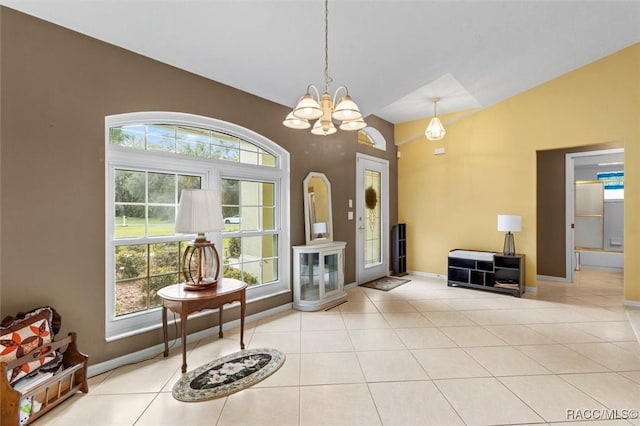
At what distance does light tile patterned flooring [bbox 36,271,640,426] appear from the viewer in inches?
77.1

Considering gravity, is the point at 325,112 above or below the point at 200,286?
above

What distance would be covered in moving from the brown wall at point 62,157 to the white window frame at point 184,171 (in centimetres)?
6

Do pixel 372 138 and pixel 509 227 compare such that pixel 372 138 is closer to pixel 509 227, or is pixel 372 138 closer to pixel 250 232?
pixel 509 227

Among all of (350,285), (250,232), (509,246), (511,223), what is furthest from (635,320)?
(250,232)

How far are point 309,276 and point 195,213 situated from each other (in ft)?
6.63

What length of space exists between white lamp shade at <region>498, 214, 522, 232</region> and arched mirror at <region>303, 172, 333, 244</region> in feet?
8.73

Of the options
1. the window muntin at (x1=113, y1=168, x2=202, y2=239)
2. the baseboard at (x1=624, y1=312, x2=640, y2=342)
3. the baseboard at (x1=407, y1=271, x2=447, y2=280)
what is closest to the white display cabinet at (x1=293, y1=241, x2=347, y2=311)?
the window muntin at (x1=113, y1=168, x2=202, y2=239)

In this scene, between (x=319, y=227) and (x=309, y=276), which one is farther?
(x=319, y=227)

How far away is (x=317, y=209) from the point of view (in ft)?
14.6

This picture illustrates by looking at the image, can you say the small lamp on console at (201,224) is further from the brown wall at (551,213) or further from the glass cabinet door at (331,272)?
the brown wall at (551,213)

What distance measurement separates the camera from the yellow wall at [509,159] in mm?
4137

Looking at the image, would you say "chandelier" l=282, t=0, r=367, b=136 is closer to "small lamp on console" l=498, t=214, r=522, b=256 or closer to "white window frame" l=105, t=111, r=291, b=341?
"white window frame" l=105, t=111, r=291, b=341

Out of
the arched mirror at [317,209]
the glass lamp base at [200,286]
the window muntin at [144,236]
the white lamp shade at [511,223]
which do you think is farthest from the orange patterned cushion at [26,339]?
the white lamp shade at [511,223]

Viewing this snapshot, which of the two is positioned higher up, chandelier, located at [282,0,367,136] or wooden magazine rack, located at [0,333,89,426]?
chandelier, located at [282,0,367,136]
